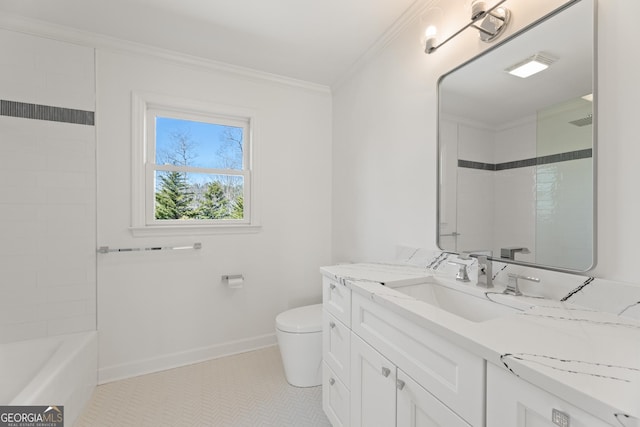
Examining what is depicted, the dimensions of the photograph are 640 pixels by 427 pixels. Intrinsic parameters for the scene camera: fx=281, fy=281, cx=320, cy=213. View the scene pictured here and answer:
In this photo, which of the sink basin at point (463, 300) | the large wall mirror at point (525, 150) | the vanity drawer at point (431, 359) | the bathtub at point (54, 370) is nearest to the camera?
the vanity drawer at point (431, 359)

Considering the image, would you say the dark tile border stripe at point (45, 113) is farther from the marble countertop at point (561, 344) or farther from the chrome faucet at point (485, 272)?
the chrome faucet at point (485, 272)

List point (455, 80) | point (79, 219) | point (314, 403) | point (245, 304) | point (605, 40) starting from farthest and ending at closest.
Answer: point (245, 304), point (79, 219), point (314, 403), point (455, 80), point (605, 40)

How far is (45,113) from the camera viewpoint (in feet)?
6.10

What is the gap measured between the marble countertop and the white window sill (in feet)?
5.05

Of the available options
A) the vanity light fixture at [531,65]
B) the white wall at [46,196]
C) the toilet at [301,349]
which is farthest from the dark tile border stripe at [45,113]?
the vanity light fixture at [531,65]

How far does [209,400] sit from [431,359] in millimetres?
1592

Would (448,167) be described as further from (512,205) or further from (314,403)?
(314,403)

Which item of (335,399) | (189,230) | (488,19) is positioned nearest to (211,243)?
(189,230)

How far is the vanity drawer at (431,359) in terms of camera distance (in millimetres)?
700

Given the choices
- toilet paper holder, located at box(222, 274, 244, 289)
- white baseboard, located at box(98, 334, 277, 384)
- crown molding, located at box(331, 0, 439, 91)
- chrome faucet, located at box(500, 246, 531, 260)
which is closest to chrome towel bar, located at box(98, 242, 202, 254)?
toilet paper holder, located at box(222, 274, 244, 289)

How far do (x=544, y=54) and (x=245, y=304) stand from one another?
2.47m

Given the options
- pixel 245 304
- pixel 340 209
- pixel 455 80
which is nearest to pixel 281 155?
pixel 340 209

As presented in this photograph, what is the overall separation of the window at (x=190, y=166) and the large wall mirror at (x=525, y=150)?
165cm

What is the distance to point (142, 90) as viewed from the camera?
2.10 metres
